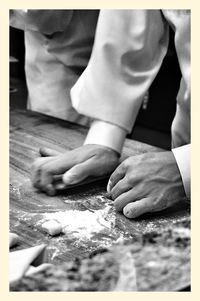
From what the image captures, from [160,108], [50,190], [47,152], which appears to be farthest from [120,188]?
[160,108]

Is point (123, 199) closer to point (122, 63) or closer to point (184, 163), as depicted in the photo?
point (184, 163)

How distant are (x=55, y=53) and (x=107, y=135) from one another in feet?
1.82

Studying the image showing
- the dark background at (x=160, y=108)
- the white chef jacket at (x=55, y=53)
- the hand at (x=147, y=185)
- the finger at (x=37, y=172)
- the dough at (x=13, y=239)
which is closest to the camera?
the dough at (x=13, y=239)

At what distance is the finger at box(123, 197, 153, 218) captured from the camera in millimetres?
831

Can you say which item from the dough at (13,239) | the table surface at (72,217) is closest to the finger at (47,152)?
the table surface at (72,217)

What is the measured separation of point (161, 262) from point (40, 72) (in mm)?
1128

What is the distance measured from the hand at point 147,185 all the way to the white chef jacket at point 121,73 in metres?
0.14

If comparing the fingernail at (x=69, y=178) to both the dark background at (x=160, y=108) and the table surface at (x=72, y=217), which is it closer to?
the table surface at (x=72, y=217)

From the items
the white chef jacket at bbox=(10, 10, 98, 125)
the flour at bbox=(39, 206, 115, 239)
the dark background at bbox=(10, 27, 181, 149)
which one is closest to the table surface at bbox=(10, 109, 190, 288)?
the flour at bbox=(39, 206, 115, 239)

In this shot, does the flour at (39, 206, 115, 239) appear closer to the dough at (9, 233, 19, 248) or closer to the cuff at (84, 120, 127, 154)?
the dough at (9, 233, 19, 248)

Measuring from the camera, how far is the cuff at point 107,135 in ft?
3.36

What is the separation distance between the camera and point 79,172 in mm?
940

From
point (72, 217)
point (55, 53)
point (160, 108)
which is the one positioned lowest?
point (160, 108)
